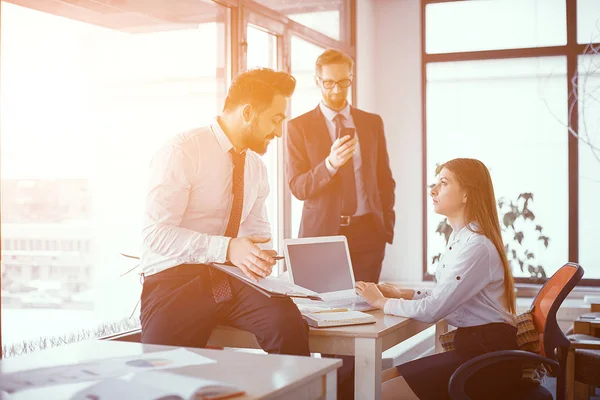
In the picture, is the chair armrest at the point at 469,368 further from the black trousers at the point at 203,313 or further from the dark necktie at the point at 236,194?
the dark necktie at the point at 236,194

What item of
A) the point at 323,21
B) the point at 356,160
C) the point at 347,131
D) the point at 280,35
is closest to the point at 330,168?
the point at 347,131

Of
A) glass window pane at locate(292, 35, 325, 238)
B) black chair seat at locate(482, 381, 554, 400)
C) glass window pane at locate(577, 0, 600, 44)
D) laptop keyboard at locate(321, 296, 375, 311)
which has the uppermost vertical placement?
glass window pane at locate(577, 0, 600, 44)

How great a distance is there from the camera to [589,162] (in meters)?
6.86

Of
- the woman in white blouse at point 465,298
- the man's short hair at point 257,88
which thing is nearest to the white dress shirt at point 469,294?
the woman in white blouse at point 465,298

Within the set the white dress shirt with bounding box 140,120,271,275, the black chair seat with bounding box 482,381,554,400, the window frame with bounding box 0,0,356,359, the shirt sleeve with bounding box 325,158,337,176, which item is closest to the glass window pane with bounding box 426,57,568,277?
the window frame with bounding box 0,0,356,359

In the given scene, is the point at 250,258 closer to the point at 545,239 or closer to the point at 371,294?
the point at 371,294

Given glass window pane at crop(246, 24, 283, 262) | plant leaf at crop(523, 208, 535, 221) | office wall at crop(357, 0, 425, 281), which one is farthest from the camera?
office wall at crop(357, 0, 425, 281)

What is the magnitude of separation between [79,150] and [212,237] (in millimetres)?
1115

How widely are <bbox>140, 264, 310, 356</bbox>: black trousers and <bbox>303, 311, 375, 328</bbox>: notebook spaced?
0.08 metres

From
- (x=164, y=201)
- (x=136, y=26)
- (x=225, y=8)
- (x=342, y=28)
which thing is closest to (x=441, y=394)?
(x=164, y=201)

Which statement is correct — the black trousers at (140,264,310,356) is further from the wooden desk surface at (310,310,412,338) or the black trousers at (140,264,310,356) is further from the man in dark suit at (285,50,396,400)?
the man in dark suit at (285,50,396,400)

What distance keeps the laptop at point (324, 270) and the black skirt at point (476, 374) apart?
37 cm

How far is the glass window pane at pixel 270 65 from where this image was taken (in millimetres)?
4684

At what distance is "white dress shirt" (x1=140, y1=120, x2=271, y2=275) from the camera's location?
243 centimetres
